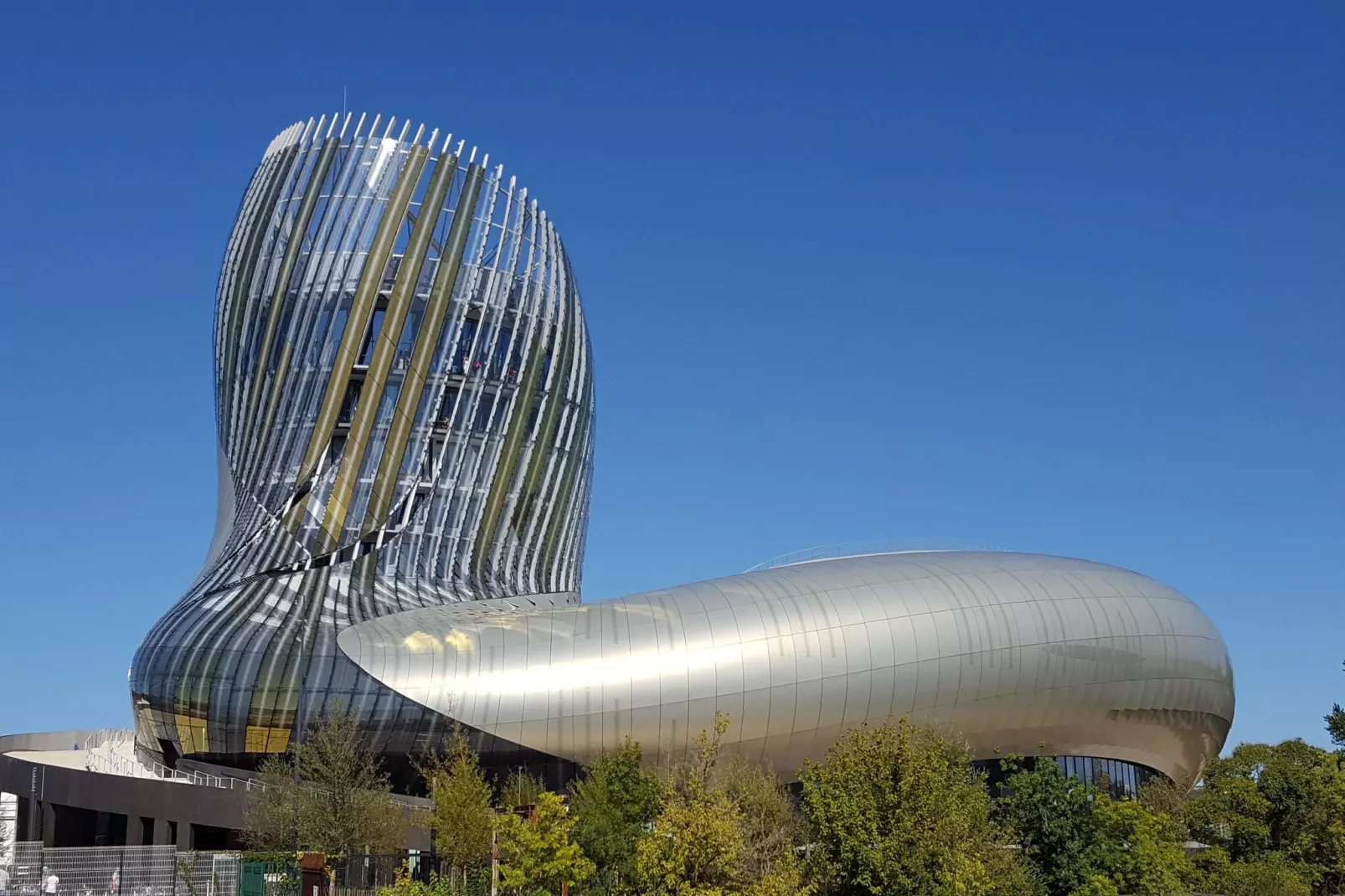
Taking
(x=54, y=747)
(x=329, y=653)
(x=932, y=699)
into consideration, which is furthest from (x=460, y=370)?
(x=54, y=747)

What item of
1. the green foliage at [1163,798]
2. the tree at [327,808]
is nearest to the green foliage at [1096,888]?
the green foliage at [1163,798]

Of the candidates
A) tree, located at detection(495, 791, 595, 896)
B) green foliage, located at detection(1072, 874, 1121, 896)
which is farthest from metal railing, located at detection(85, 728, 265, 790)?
green foliage, located at detection(1072, 874, 1121, 896)

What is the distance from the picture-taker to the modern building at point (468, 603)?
49.3m

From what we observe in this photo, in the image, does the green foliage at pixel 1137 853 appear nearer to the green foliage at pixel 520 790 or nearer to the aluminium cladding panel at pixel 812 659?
the aluminium cladding panel at pixel 812 659

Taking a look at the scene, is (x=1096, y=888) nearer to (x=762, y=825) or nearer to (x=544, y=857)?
(x=762, y=825)

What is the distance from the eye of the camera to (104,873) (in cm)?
3028

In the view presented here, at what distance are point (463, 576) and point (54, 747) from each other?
27342 millimetres

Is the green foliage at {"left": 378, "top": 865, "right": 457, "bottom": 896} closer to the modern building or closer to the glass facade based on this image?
the modern building

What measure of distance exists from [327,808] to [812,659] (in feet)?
62.0

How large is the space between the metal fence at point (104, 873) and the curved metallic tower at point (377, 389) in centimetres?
2319

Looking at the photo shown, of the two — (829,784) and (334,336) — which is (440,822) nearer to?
(829,784)

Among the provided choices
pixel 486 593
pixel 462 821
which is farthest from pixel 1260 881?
pixel 486 593

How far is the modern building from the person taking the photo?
162ft

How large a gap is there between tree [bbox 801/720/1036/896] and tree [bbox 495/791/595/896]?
657 cm
